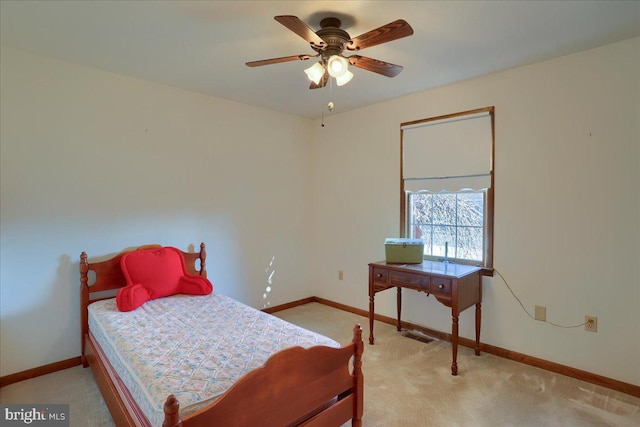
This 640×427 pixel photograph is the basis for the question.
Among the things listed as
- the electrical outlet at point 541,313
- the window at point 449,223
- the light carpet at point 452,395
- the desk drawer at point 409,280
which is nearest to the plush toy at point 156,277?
the light carpet at point 452,395

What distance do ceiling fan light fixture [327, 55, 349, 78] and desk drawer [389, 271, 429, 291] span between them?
5.88 ft

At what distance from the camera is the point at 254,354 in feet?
5.82

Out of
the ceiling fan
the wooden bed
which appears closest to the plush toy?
the wooden bed

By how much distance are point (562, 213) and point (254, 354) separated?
8.21ft

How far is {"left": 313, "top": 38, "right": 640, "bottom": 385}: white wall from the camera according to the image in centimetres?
237

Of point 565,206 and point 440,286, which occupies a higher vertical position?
point 565,206

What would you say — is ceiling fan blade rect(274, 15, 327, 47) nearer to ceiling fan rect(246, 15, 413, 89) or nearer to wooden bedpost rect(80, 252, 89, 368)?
ceiling fan rect(246, 15, 413, 89)

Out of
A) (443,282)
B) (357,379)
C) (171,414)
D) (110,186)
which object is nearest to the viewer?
(171,414)

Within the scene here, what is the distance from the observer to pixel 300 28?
5.56ft

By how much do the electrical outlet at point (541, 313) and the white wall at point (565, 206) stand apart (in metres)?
0.04

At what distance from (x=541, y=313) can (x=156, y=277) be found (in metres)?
3.16

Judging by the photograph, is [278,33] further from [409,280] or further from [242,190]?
[409,280]

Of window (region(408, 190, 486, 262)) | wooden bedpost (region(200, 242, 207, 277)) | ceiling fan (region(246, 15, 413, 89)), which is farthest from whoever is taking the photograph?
wooden bedpost (region(200, 242, 207, 277))

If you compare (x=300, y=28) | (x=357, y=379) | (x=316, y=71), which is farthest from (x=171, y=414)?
(x=316, y=71)
